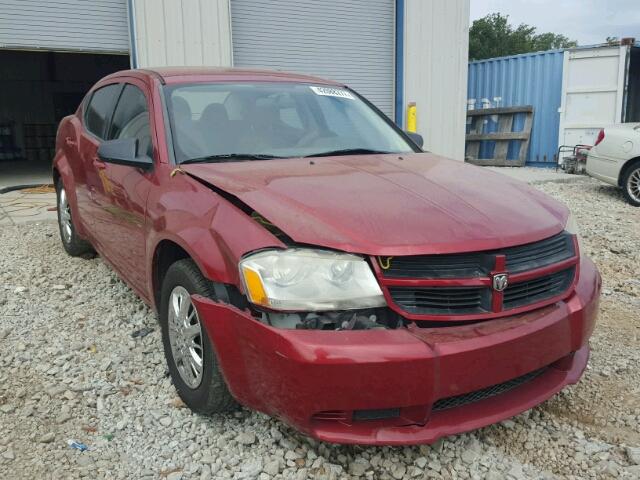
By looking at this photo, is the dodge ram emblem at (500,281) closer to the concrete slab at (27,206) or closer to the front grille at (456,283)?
the front grille at (456,283)

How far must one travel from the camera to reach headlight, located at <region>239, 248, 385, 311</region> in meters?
1.99

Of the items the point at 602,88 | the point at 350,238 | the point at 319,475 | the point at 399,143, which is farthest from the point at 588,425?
the point at 602,88

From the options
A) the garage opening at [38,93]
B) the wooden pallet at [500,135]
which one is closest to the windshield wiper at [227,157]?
the wooden pallet at [500,135]

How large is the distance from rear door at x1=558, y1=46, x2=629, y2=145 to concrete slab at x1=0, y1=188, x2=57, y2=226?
37.3ft

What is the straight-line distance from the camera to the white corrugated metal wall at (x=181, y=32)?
881 centimetres

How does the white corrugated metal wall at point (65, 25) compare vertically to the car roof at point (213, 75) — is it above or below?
above

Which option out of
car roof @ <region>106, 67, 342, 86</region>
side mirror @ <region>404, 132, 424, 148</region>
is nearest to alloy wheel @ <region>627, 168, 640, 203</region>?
side mirror @ <region>404, 132, 424, 148</region>

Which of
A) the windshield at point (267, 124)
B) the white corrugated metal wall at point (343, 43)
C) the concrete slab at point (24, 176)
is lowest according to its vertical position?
the concrete slab at point (24, 176)

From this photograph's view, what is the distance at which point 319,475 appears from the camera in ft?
7.31

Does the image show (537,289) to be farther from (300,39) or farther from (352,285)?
(300,39)

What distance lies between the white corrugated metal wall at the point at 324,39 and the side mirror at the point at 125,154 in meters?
7.23

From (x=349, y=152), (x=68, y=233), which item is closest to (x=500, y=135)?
(x=68, y=233)

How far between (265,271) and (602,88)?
13.2 metres

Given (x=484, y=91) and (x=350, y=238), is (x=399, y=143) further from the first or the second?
(x=484, y=91)
